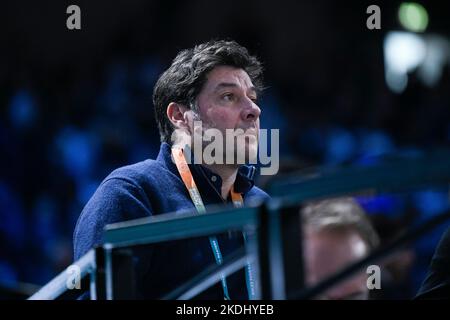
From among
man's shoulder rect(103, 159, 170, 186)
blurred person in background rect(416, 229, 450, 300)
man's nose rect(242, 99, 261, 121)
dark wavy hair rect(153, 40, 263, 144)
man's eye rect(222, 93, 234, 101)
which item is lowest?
blurred person in background rect(416, 229, 450, 300)

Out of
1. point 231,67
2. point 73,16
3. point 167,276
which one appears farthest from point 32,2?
point 167,276

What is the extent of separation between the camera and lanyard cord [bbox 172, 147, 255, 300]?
2721mm

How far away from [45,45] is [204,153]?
15.8 feet

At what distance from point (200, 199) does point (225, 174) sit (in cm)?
19

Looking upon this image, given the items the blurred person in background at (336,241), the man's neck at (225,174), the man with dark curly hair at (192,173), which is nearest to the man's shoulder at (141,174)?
the man with dark curly hair at (192,173)

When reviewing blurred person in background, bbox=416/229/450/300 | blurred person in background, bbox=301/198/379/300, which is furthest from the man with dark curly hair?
blurred person in background, bbox=416/229/450/300

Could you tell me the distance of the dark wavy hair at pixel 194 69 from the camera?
3363 mm

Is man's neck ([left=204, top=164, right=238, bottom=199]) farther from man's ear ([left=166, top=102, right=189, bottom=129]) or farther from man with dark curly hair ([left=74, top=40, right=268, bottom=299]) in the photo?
man's ear ([left=166, top=102, right=189, bottom=129])

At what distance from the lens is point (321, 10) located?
941cm

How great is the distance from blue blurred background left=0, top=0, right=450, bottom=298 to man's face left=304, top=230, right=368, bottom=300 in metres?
2.12

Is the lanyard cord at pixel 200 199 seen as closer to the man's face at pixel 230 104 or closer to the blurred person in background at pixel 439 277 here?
the man's face at pixel 230 104

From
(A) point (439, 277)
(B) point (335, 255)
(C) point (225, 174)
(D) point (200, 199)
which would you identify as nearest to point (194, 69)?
(C) point (225, 174)

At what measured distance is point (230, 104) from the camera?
3283 millimetres

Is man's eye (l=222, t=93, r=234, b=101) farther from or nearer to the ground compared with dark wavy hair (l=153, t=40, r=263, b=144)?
nearer to the ground
